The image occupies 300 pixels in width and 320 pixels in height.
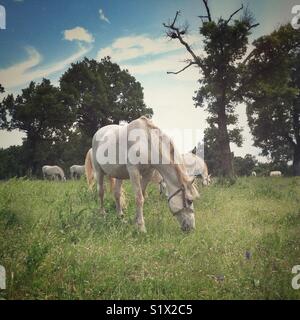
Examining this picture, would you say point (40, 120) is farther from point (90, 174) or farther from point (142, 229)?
point (90, 174)

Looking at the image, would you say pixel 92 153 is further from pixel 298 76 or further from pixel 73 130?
pixel 298 76

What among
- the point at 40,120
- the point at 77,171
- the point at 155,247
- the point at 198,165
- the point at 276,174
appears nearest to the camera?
the point at 155,247

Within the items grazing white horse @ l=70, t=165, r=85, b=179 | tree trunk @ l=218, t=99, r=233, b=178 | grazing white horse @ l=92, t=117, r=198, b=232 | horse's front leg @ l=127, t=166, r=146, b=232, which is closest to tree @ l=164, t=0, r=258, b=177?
tree trunk @ l=218, t=99, r=233, b=178

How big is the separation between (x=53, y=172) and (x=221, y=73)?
3296 millimetres

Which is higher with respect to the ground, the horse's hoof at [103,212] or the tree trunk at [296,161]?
the tree trunk at [296,161]

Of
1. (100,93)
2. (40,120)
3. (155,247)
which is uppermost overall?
(100,93)

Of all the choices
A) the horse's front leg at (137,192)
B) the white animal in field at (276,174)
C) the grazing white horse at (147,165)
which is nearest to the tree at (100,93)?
the grazing white horse at (147,165)

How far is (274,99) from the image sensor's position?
6.29 meters

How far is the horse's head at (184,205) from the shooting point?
6.23 m

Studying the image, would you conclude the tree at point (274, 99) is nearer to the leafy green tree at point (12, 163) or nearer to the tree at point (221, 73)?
the tree at point (221, 73)

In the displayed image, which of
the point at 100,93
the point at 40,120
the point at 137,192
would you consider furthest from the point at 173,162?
the point at 40,120

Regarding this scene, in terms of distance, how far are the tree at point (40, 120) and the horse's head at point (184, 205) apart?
206cm

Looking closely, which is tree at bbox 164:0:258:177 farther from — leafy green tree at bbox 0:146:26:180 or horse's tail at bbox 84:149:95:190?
horse's tail at bbox 84:149:95:190

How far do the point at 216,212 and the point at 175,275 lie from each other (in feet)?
7.92
